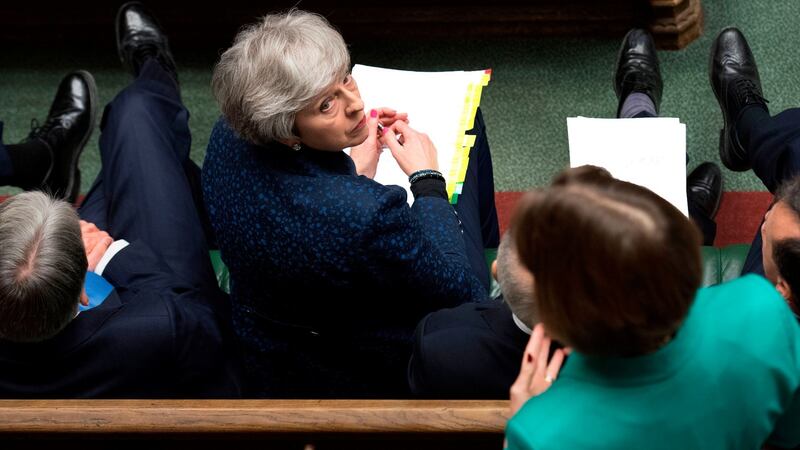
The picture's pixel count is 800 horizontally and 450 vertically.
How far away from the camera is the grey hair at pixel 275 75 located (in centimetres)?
128

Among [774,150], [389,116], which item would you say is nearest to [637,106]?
[774,150]

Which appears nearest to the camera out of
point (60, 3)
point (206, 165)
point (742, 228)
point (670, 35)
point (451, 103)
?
point (206, 165)

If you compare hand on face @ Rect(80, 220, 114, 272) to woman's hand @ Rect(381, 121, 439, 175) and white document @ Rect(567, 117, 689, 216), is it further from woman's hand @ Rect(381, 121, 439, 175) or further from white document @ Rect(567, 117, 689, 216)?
white document @ Rect(567, 117, 689, 216)

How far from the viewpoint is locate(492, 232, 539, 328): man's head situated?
1.09m

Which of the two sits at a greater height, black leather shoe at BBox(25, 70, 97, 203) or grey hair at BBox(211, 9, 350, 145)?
grey hair at BBox(211, 9, 350, 145)

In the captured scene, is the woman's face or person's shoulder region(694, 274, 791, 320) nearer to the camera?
person's shoulder region(694, 274, 791, 320)

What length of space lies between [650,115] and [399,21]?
0.87 m

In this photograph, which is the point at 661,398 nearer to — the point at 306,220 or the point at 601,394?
the point at 601,394

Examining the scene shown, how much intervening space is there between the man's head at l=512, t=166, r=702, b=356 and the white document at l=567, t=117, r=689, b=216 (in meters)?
0.84

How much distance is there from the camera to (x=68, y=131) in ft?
7.72

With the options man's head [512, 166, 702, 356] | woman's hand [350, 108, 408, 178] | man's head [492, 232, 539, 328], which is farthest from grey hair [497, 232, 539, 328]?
woman's hand [350, 108, 408, 178]

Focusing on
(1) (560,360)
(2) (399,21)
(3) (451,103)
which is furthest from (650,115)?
(1) (560,360)

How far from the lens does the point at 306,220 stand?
1281mm

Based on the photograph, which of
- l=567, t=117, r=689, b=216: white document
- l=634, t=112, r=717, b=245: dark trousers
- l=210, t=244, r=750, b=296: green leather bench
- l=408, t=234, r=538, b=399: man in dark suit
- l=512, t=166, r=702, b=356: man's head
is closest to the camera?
l=512, t=166, r=702, b=356: man's head
